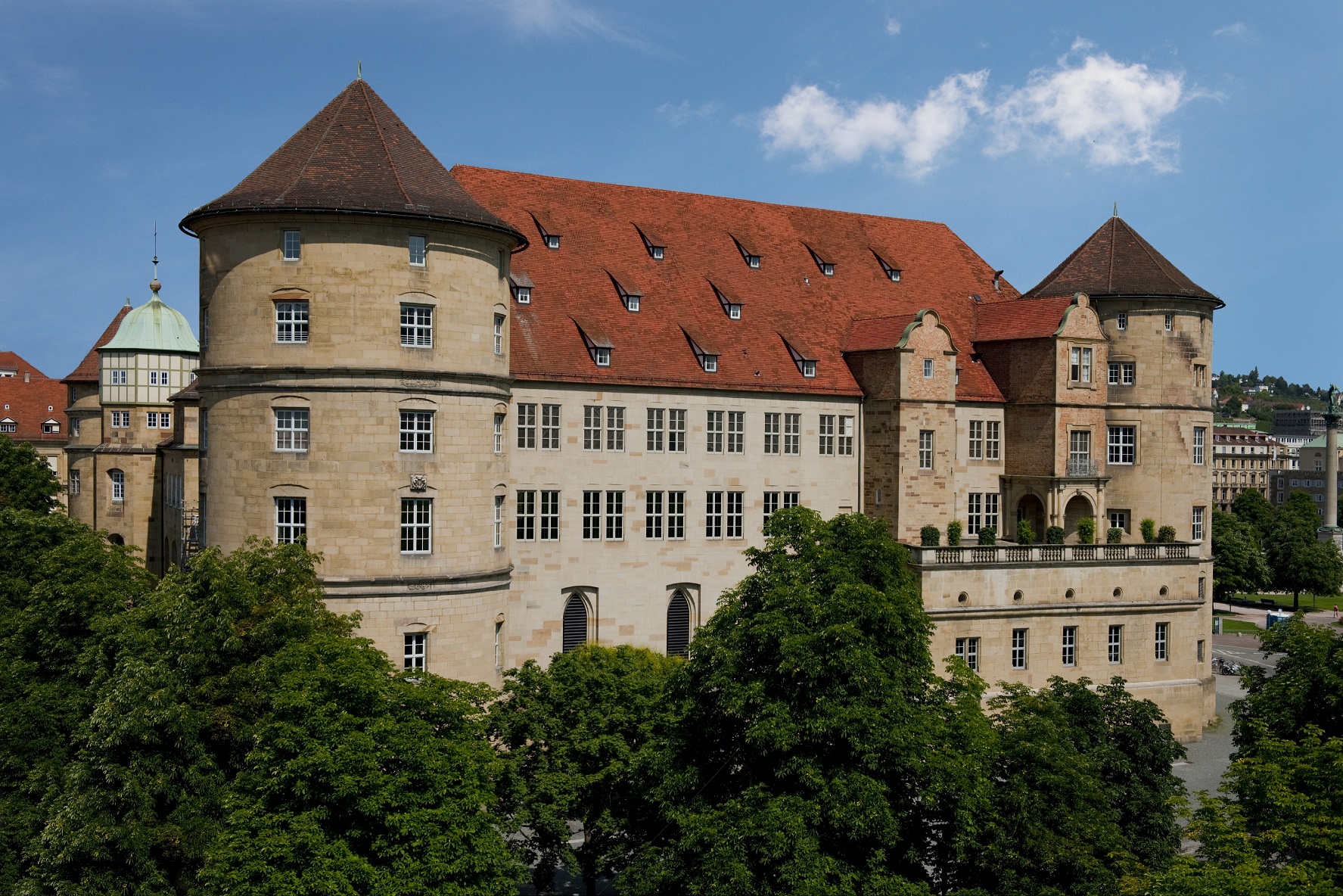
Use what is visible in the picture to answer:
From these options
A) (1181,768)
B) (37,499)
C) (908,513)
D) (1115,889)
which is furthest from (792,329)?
(37,499)

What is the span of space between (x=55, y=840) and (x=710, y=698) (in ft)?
57.1

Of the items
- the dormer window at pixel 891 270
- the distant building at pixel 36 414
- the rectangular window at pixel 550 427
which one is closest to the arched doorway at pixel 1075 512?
the dormer window at pixel 891 270

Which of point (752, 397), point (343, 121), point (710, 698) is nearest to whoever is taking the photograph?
point (710, 698)

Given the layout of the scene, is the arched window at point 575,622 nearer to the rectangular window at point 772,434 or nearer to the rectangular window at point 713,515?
the rectangular window at point 713,515

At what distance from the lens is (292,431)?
140 ft

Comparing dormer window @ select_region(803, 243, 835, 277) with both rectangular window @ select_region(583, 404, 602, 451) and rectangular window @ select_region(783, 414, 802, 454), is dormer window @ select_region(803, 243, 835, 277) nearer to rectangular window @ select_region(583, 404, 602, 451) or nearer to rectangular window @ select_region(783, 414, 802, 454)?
rectangular window @ select_region(783, 414, 802, 454)

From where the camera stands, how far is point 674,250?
60.9m

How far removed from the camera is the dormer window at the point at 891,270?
66.1 m

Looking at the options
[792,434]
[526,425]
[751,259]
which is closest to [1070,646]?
[792,434]

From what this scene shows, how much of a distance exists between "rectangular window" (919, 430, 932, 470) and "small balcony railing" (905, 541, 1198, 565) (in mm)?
4640

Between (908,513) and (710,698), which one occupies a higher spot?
(908,513)

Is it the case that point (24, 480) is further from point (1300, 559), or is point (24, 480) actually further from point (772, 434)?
point (1300, 559)

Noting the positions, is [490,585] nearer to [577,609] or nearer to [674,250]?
[577,609]

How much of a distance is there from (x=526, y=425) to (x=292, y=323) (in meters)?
12.0
